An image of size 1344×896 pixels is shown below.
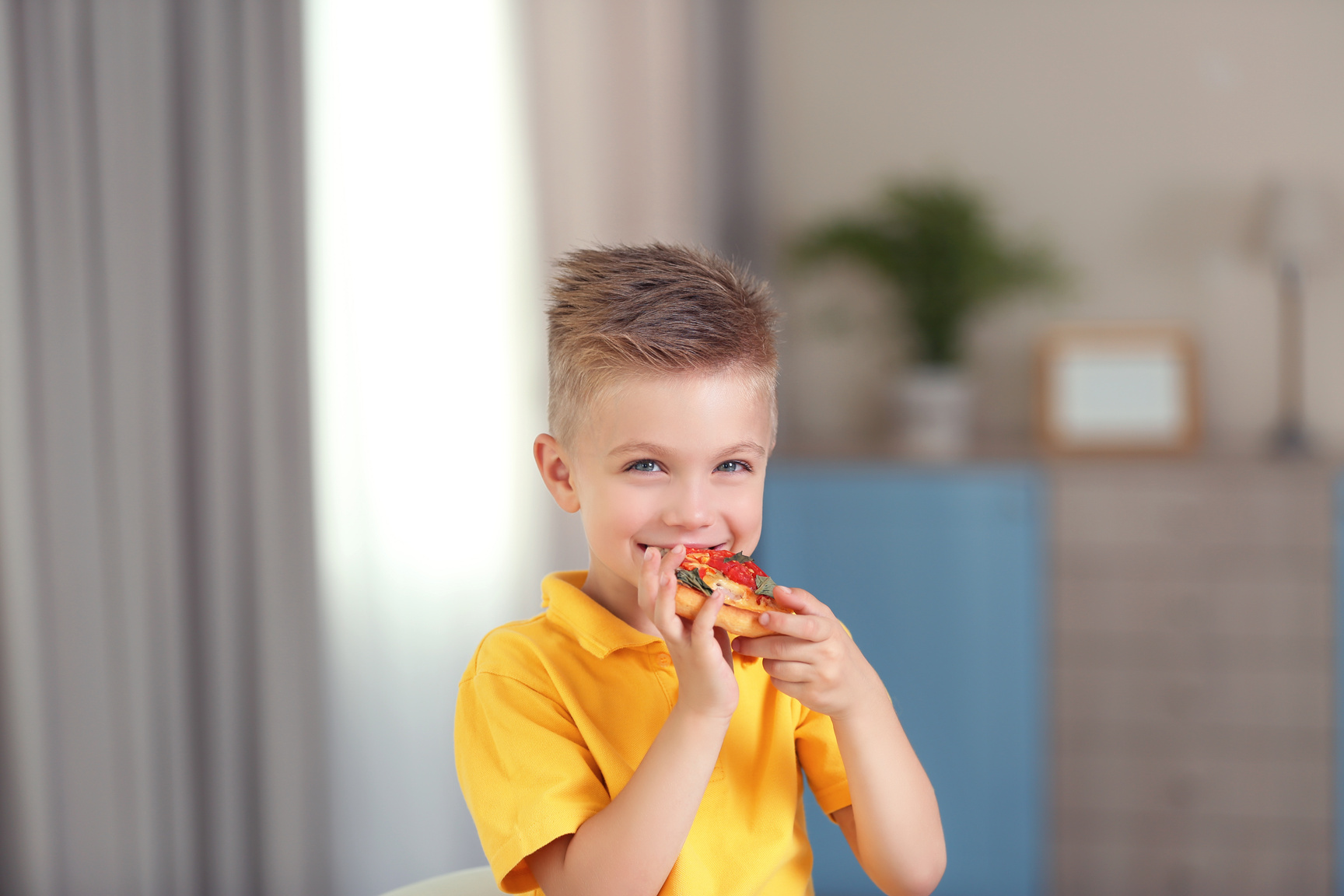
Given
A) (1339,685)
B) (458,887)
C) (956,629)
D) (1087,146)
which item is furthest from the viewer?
(1087,146)

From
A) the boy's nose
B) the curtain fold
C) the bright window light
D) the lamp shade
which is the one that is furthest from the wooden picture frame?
the boy's nose

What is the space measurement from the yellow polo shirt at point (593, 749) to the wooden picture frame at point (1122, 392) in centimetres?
195

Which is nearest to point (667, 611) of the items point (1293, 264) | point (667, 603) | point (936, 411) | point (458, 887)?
point (667, 603)

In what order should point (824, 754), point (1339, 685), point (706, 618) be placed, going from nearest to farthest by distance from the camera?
point (706, 618) → point (824, 754) → point (1339, 685)

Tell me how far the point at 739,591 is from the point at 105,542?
125 cm

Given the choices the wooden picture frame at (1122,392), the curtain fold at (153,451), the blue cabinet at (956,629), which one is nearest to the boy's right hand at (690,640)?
the curtain fold at (153,451)

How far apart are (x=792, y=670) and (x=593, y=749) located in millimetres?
174

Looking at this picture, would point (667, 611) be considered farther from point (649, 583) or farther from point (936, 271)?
point (936, 271)

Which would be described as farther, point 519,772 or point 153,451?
point 153,451

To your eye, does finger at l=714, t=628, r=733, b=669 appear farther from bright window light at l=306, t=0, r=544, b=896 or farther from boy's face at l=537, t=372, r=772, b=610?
bright window light at l=306, t=0, r=544, b=896

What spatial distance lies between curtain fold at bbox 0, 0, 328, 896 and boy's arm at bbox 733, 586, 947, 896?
1179mm

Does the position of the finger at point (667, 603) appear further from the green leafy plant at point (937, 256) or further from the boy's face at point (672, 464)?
the green leafy plant at point (937, 256)

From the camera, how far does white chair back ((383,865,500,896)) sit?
3.51 ft

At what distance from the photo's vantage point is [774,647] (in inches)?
30.6
